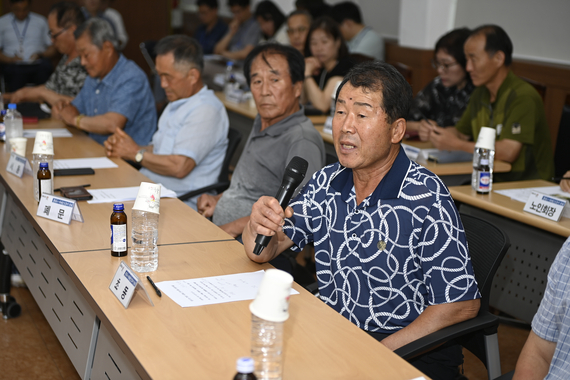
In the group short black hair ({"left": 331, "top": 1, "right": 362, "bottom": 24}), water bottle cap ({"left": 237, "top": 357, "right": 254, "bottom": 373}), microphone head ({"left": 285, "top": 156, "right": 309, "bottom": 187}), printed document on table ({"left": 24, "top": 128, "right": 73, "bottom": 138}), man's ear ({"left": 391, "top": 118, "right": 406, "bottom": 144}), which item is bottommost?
printed document on table ({"left": 24, "top": 128, "right": 73, "bottom": 138})

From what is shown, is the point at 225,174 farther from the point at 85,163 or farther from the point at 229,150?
the point at 85,163

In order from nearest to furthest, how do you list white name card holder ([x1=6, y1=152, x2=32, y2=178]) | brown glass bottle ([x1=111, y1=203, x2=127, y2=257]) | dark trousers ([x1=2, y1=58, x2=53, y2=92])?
brown glass bottle ([x1=111, y1=203, x2=127, y2=257]), white name card holder ([x1=6, y1=152, x2=32, y2=178]), dark trousers ([x1=2, y1=58, x2=53, y2=92])

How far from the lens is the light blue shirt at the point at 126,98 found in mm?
3613

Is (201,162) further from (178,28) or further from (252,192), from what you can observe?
(178,28)

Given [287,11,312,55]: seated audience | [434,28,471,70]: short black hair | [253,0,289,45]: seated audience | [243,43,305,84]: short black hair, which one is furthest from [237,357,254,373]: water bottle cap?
[253,0,289,45]: seated audience

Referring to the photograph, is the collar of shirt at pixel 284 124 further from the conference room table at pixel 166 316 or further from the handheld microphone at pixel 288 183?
the handheld microphone at pixel 288 183

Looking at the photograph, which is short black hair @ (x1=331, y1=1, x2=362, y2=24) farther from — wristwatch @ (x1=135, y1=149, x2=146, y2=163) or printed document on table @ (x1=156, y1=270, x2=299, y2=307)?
printed document on table @ (x1=156, y1=270, x2=299, y2=307)

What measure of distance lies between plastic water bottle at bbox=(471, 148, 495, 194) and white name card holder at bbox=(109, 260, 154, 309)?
1678 mm

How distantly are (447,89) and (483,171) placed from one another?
148 cm

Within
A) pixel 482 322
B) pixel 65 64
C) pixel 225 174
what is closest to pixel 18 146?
pixel 225 174

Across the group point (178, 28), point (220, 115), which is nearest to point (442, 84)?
point (220, 115)

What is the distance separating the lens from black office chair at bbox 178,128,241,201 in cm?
291

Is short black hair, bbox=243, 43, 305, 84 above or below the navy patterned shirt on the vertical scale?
above

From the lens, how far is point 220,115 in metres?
3.05
